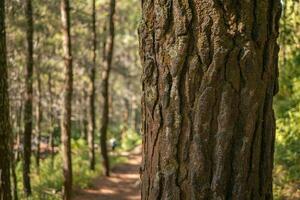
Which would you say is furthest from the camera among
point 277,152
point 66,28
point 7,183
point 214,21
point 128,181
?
point 128,181

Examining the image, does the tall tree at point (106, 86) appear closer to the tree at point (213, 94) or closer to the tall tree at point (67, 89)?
the tall tree at point (67, 89)

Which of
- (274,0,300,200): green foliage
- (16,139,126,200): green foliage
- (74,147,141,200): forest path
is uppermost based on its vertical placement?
(274,0,300,200): green foliage

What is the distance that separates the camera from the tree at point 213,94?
2.31 metres

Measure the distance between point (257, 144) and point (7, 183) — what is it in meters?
5.32

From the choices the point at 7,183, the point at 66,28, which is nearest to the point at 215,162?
the point at 7,183

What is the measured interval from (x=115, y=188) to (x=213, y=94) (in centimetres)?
1467

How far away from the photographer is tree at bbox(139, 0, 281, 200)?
7.59ft

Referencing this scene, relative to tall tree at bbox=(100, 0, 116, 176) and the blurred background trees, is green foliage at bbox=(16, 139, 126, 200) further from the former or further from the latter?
tall tree at bbox=(100, 0, 116, 176)

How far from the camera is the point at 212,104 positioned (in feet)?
7.64

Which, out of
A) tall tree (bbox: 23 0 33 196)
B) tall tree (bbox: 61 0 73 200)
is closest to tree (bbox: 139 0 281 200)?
tall tree (bbox: 61 0 73 200)

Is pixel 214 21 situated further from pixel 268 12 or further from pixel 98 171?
pixel 98 171

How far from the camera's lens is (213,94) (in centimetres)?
233

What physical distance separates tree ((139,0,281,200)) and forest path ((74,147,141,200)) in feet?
33.9

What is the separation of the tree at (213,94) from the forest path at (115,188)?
33.9 feet
